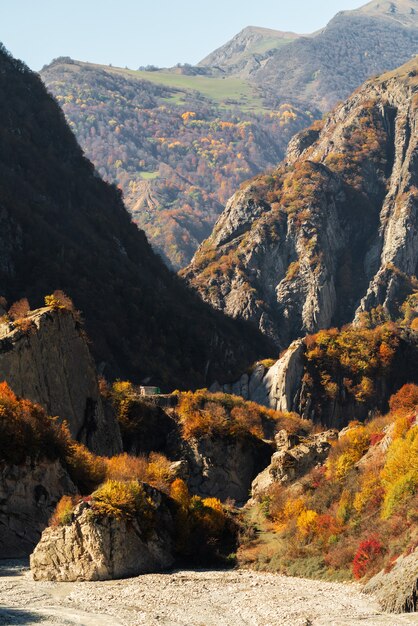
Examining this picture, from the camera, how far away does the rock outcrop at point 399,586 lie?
6901cm

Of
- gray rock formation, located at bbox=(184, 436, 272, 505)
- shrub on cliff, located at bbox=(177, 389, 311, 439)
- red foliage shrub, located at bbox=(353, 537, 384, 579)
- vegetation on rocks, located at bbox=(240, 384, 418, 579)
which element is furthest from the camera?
shrub on cliff, located at bbox=(177, 389, 311, 439)

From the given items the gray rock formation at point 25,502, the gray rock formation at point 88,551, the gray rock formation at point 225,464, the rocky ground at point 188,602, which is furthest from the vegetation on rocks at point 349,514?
the gray rock formation at point 225,464

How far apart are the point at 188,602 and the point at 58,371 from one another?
143 ft

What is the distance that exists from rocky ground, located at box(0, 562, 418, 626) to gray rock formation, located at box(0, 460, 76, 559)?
536cm

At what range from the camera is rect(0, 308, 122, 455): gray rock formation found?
10812 centimetres

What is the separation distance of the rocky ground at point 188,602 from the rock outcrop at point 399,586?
35.8 inches

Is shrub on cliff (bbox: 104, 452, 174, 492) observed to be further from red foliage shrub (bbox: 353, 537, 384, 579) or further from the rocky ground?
red foliage shrub (bbox: 353, 537, 384, 579)

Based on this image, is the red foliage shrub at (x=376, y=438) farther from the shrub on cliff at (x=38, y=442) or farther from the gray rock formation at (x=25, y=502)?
the gray rock formation at (x=25, y=502)

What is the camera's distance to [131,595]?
7481 centimetres

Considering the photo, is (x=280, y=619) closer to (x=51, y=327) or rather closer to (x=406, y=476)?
(x=406, y=476)

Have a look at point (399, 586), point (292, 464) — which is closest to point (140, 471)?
point (292, 464)

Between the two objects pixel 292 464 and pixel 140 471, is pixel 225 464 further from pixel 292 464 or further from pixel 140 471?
pixel 140 471

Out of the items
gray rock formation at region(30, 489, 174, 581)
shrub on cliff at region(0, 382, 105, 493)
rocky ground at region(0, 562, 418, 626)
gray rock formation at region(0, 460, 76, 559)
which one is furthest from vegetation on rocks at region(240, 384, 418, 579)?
gray rock formation at region(0, 460, 76, 559)

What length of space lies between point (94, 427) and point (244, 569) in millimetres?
35905
